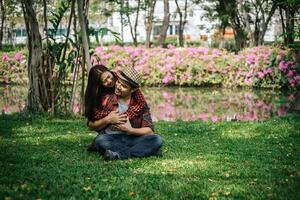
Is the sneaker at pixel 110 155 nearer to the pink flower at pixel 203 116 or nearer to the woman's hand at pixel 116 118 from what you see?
the woman's hand at pixel 116 118

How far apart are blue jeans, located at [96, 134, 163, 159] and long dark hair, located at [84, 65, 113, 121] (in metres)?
0.32

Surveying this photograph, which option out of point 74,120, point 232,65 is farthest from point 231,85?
point 74,120

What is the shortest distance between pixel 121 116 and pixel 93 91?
52 centimetres

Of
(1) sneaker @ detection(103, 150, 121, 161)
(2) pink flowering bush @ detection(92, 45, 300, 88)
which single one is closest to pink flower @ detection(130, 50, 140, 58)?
(2) pink flowering bush @ detection(92, 45, 300, 88)

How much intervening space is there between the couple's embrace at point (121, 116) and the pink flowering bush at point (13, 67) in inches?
696

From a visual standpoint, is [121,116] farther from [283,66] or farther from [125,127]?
[283,66]

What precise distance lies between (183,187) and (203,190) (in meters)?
0.18

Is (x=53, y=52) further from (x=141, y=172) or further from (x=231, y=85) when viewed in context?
(x=231, y=85)

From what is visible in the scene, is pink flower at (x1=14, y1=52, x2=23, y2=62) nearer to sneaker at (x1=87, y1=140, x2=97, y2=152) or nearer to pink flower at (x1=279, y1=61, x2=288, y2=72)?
pink flower at (x1=279, y1=61, x2=288, y2=72)

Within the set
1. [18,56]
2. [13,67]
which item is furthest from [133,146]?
[13,67]

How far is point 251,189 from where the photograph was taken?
13.9ft

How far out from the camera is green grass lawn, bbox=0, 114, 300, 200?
4.07 m

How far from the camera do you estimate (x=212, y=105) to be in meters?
14.2

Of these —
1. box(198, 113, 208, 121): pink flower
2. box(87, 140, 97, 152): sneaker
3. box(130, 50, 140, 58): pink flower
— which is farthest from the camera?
box(130, 50, 140, 58): pink flower
